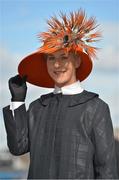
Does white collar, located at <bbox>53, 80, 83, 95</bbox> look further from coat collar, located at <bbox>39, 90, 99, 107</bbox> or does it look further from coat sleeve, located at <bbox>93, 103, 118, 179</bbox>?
coat sleeve, located at <bbox>93, 103, 118, 179</bbox>

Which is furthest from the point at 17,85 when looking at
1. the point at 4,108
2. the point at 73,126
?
the point at 73,126

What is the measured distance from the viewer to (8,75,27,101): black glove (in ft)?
12.0

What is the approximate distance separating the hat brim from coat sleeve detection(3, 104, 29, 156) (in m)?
0.26

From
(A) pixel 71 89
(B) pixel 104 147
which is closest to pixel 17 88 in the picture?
(A) pixel 71 89

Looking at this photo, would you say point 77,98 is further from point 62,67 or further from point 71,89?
point 62,67

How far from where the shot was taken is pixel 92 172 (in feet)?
11.3

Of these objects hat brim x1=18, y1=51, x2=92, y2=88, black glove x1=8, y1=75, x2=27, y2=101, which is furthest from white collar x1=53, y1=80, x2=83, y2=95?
black glove x1=8, y1=75, x2=27, y2=101

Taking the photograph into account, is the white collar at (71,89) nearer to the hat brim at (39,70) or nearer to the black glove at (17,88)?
the hat brim at (39,70)

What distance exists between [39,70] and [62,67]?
0.29 metres

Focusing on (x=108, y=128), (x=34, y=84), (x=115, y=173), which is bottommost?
(x=115, y=173)

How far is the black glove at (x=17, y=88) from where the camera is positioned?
367cm

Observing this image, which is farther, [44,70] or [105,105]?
[44,70]

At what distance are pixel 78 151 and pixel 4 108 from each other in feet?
2.09

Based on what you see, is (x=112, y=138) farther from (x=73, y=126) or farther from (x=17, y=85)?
(x=17, y=85)
